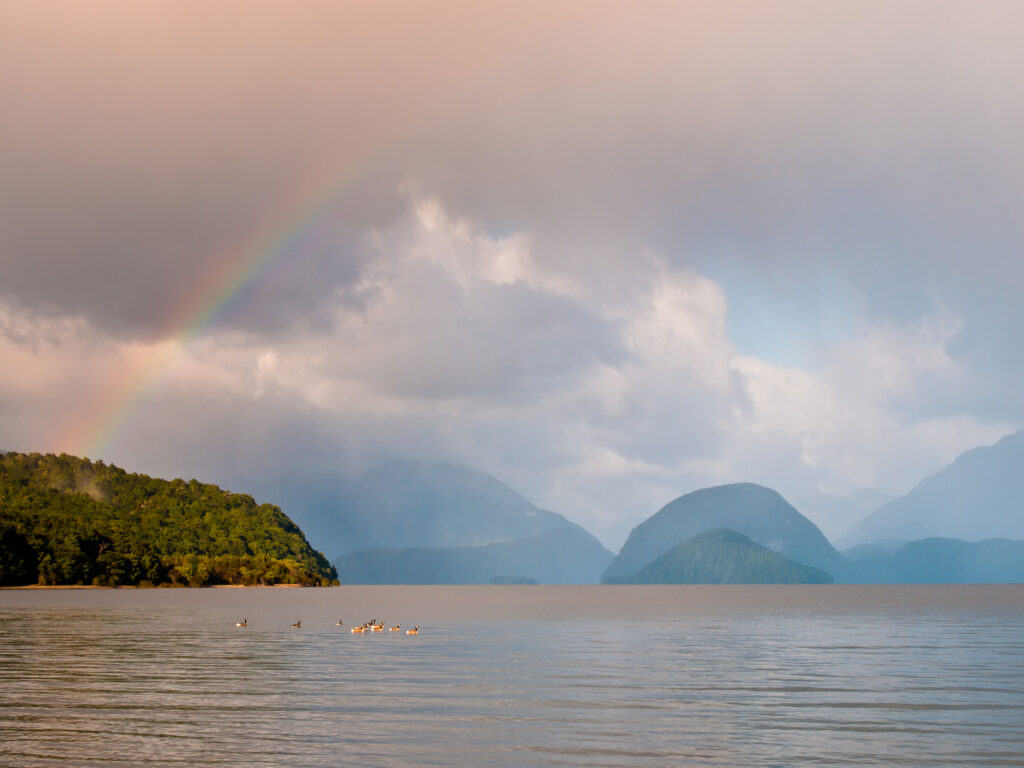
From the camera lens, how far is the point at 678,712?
4009 centimetres

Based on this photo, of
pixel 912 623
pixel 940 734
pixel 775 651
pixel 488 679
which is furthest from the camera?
pixel 912 623

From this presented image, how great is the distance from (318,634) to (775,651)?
4454 cm

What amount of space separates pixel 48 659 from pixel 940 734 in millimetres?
54023

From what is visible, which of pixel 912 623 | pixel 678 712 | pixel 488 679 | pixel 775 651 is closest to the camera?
pixel 678 712

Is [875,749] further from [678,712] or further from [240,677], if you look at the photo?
[240,677]

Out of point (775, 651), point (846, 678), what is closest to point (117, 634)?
point (775, 651)

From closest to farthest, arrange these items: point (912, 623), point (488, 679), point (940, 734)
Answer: point (940, 734) → point (488, 679) → point (912, 623)

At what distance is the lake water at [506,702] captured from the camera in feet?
104

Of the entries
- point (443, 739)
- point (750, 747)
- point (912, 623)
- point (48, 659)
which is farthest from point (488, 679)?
point (912, 623)

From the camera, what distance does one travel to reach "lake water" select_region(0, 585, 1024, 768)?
31703 mm

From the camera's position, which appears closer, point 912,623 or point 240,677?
point 240,677

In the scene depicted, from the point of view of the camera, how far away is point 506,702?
140 ft

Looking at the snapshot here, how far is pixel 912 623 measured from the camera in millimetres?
116875

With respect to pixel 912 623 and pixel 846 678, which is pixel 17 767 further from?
pixel 912 623
